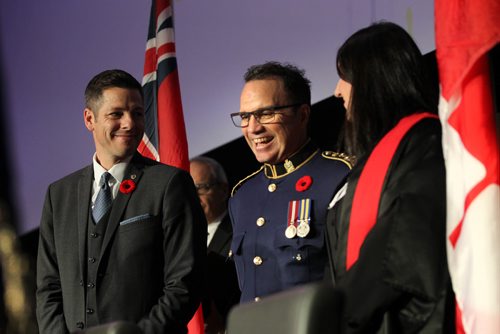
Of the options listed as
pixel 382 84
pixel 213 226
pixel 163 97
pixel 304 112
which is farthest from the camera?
pixel 163 97

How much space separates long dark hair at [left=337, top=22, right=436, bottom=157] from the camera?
2.40m

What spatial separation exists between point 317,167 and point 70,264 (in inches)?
34.3

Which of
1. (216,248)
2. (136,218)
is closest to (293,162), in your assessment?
(136,218)

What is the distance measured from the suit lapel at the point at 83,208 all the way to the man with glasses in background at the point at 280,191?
1.62 feet

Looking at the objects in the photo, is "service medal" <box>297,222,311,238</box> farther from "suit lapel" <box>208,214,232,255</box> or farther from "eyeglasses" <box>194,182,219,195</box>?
"eyeglasses" <box>194,182,219,195</box>

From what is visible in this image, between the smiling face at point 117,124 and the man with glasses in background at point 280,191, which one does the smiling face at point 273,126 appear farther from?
the smiling face at point 117,124

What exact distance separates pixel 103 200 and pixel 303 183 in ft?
2.20

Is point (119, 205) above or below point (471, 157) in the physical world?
below

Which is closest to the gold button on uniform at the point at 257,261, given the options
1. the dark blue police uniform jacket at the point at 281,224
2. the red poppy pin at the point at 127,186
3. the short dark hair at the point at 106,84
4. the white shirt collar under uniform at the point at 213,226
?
the dark blue police uniform jacket at the point at 281,224

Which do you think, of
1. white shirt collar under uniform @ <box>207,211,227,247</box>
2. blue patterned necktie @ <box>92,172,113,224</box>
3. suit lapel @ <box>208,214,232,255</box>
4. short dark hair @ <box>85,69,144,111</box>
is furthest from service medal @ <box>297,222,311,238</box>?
white shirt collar under uniform @ <box>207,211,227,247</box>

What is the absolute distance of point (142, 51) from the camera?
5445mm

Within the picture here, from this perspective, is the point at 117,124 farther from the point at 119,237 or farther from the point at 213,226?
the point at 213,226

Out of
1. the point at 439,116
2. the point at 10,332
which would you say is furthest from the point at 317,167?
the point at 10,332

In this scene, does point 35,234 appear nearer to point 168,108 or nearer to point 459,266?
point 168,108
